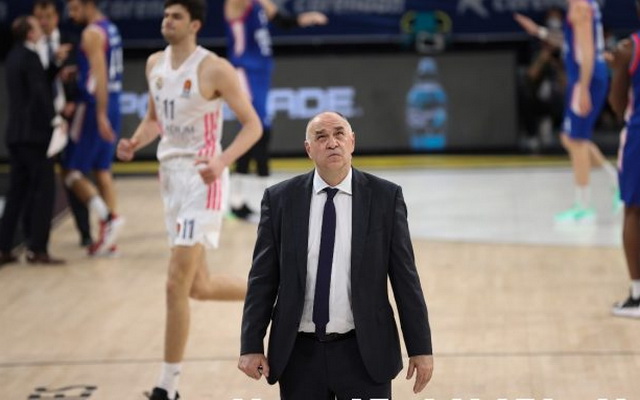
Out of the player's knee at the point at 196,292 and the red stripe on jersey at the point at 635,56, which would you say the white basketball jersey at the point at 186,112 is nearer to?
the player's knee at the point at 196,292

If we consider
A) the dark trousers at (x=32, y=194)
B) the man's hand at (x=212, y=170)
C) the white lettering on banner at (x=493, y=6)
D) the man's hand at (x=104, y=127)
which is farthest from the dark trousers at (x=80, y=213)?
the white lettering on banner at (x=493, y=6)

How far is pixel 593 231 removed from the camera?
1269 cm

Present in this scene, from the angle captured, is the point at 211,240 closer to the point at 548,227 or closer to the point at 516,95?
the point at 548,227

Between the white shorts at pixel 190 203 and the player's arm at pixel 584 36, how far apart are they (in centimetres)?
531

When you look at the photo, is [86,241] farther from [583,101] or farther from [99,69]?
[583,101]

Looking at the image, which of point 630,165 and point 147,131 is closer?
point 147,131

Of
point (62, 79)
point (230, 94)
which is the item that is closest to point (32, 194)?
point (62, 79)

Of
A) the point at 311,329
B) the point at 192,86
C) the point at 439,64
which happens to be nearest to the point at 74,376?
the point at 192,86

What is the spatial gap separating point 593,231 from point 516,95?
5682 mm

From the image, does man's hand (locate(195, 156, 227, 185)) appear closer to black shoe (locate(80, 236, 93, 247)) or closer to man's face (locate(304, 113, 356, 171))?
man's face (locate(304, 113, 356, 171))

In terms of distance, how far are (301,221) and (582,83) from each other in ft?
24.6

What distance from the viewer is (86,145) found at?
12484mm

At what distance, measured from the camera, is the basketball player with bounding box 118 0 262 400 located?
25.1 ft

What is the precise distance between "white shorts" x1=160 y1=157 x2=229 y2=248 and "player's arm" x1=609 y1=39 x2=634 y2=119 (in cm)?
274
